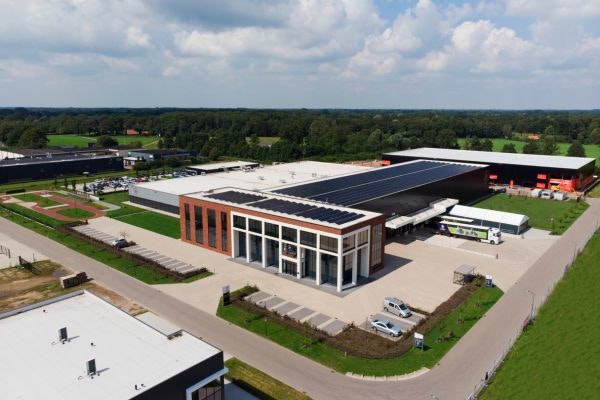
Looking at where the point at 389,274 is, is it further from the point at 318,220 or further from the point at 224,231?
the point at 224,231

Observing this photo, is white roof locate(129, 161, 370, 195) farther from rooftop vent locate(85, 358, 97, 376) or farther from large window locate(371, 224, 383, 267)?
rooftop vent locate(85, 358, 97, 376)

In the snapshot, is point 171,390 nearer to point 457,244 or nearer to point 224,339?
point 224,339

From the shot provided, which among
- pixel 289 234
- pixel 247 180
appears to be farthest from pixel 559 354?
pixel 247 180

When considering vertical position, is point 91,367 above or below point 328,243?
below

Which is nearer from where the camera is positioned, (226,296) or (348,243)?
(226,296)

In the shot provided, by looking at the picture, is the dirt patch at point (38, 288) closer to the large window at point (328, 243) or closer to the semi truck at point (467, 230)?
the large window at point (328, 243)

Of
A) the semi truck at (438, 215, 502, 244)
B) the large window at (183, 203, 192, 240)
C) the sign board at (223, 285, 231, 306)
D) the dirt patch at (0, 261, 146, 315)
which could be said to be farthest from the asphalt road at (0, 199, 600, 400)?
the large window at (183, 203, 192, 240)
